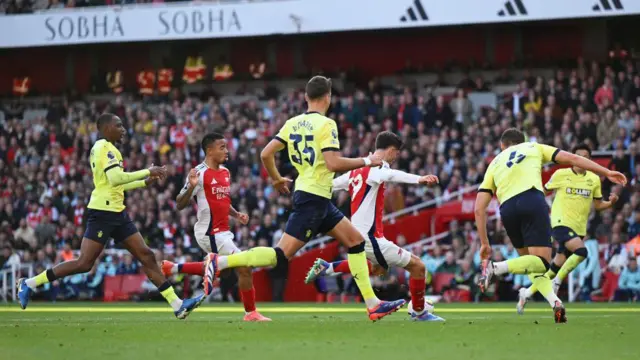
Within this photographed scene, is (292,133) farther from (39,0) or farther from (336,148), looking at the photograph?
(39,0)

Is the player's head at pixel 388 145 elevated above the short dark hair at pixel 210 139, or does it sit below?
below

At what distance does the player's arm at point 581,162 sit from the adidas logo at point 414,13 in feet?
61.5

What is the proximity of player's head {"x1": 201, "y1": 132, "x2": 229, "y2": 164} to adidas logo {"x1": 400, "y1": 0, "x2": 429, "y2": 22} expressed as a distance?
57.4 ft

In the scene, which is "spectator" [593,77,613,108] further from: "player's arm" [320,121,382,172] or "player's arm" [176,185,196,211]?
"player's arm" [320,121,382,172]

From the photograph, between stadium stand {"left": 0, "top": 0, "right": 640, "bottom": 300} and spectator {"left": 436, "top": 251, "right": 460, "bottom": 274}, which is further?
stadium stand {"left": 0, "top": 0, "right": 640, "bottom": 300}

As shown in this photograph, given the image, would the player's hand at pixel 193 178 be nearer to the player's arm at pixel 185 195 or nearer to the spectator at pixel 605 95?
the player's arm at pixel 185 195

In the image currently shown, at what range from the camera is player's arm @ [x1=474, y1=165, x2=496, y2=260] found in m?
13.1

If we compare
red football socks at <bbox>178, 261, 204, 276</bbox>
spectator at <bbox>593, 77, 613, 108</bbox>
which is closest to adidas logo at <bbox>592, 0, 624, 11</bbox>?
spectator at <bbox>593, 77, 613, 108</bbox>

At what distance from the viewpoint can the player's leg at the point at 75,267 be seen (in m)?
14.6

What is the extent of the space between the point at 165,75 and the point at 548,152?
87.6 ft

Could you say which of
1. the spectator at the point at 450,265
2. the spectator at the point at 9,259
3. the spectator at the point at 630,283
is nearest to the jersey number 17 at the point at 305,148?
the spectator at the point at 630,283

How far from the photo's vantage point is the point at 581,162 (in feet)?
40.9

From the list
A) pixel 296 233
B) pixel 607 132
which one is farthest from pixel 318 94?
pixel 607 132

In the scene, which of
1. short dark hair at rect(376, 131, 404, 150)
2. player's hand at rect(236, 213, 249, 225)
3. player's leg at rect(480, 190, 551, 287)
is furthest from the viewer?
player's hand at rect(236, 213, 249, 225)
